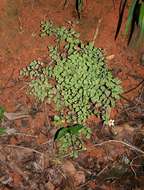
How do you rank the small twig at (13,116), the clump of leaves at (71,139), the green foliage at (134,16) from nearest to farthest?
the green foliage at (134,16) → the clump of leaves at (71,139) → the small twig at (13,116)

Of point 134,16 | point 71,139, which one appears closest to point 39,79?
point 71,139

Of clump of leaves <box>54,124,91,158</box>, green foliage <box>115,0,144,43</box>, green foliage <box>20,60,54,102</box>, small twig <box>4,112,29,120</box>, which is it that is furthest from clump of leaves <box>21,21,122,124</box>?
green foliage <box>115,0,144,43</box>

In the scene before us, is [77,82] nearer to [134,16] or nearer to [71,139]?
[71,139]

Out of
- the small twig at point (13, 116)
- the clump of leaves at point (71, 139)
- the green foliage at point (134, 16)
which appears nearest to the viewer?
the green foliage at point (134, 16)

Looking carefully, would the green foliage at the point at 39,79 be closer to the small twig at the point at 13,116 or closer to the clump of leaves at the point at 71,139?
the small twig at the point at 13,116

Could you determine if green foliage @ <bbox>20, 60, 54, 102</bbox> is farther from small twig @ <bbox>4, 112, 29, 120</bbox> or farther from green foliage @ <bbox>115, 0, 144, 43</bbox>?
green foliage @ <bbox>115, 0, 144, 43</bbox>

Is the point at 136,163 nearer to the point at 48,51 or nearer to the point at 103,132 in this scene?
the point at 103,132

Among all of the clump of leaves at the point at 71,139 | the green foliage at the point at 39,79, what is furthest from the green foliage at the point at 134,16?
the clump of leaves at the point at 71,139
